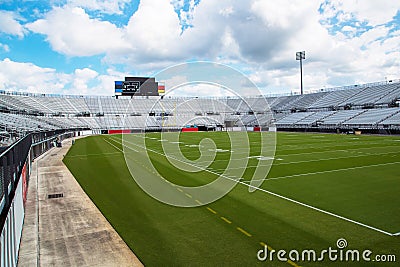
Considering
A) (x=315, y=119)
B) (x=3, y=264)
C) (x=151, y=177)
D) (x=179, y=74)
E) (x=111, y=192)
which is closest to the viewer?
(x=3, y=264)

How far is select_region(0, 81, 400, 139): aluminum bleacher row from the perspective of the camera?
5559 centimetres

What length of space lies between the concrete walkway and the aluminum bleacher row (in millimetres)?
39480

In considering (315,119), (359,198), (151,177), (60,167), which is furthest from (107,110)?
(359,198)

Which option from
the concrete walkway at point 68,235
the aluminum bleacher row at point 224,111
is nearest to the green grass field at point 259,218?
the concrete walkway at point 68,235

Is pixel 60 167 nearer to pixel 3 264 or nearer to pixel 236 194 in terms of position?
pixel 236 194

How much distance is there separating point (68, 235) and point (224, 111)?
5081 cm

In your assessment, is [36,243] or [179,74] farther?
[36,243]

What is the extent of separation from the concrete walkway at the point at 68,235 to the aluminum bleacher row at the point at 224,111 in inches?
1554

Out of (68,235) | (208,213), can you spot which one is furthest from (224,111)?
(68,235)

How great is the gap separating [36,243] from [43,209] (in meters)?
2.97

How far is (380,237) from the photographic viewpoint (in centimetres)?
728

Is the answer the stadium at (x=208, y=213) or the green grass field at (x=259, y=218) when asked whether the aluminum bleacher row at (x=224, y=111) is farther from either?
the green grass field at (x=259, y=218)

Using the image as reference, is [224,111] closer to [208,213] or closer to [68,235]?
[208,213]

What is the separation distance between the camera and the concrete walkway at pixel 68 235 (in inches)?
249
